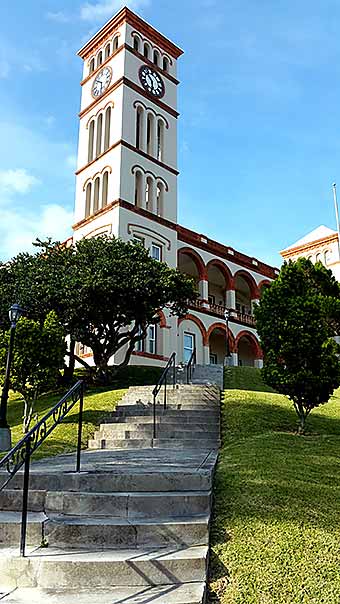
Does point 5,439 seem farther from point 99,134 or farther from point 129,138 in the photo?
point 99,134

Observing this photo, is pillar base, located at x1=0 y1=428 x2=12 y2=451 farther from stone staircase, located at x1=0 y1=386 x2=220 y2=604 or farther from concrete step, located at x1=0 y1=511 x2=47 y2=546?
concrete step, located at x1=0 y1=511 x2=47 y2=546

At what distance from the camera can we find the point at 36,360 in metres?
12.3

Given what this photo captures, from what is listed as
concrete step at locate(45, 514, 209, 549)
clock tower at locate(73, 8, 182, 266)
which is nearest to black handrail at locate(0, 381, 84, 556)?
concrete step at locate(45, 514, 209, 549)

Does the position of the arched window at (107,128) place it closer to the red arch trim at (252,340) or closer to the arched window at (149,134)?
the arched window at (149,134)

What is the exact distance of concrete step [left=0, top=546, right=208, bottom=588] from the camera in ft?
12.6

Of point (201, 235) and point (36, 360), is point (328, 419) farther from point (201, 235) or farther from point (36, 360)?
point (201, 235)

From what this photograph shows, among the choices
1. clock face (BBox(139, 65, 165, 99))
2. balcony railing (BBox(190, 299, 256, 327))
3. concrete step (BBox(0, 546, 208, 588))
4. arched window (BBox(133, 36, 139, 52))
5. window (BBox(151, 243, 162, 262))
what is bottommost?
concrete step (BBox(0, 546, 208, 588))

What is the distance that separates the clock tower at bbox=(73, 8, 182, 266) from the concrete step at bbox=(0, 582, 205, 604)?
828 inches

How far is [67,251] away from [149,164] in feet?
32.5

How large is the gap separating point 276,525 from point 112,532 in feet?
4.77

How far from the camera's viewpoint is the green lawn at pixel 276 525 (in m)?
3.84

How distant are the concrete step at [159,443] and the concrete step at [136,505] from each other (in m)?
3.83

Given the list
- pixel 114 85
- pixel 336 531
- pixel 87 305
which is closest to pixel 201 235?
pixel 114 85

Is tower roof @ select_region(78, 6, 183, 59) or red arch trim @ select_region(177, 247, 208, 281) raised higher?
tower roof @ select_region(78, 6, 183, 59)
